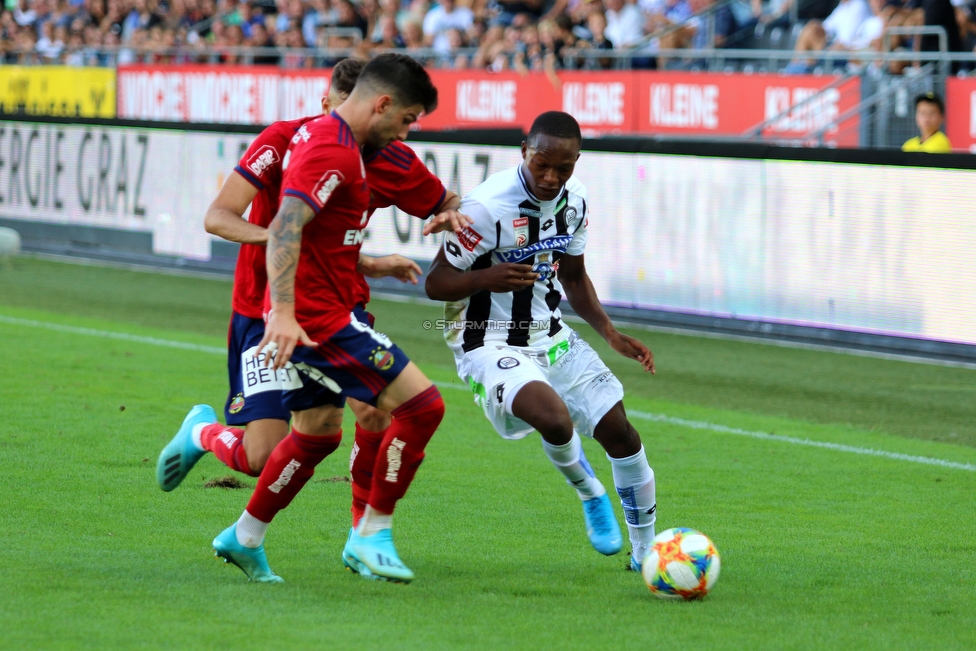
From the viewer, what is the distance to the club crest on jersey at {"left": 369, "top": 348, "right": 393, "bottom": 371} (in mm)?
4887

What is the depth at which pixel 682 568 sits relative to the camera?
505 centimetres

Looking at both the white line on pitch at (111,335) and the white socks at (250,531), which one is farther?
the white line on pitch at (111,335)

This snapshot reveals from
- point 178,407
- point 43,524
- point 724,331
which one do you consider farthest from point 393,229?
point 43,524

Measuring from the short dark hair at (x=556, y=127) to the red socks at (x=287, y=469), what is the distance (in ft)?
4.91

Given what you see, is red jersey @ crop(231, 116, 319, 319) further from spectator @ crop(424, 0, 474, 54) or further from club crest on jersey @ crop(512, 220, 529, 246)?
spectator @ crop(424, 0, 474, 54)

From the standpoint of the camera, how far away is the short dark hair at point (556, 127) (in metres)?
5.52

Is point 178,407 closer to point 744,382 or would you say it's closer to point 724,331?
point 744,382

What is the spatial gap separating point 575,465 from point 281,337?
1.48 m

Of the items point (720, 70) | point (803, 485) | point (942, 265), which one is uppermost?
point (720, 70)

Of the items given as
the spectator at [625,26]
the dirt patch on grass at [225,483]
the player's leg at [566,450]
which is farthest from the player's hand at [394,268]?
the spectator at [625,26]

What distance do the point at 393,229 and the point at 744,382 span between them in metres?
5.65

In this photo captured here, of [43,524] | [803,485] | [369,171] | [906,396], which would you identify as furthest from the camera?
[906,396]

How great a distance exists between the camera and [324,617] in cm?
470

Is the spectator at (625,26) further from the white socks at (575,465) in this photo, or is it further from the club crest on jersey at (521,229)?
the white socks at (575,465)
